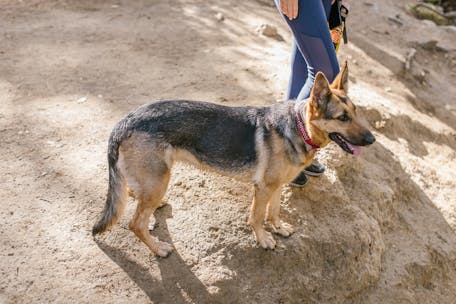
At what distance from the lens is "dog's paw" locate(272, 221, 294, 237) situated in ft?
14.1

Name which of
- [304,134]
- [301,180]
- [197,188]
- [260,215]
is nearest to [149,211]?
[197,188]

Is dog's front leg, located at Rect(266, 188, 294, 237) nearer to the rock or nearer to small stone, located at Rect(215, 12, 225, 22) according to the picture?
small stone, located at Rect(215, 12, 225, 22)

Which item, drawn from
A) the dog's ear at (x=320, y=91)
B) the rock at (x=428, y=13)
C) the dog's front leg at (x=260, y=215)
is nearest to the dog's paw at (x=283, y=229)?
the dog's front leg at (x=260, y=215)

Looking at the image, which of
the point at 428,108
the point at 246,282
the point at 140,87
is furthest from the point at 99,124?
the point at 428,108

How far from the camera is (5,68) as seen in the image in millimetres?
6352

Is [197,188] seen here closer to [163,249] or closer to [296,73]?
[163,249]

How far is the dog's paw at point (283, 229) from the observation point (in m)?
4.30

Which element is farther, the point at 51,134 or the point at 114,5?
the point at 114,5

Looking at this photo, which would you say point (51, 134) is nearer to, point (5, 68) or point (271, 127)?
point (5, 68)

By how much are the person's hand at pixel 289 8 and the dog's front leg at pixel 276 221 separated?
1.83m

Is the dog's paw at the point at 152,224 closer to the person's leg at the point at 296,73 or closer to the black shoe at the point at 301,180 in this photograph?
the black shoe at the point at 301,180

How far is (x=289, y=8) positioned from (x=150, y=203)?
7.12ft

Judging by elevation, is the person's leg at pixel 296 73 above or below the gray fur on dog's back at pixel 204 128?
above

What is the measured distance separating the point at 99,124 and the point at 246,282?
2.83 metres
